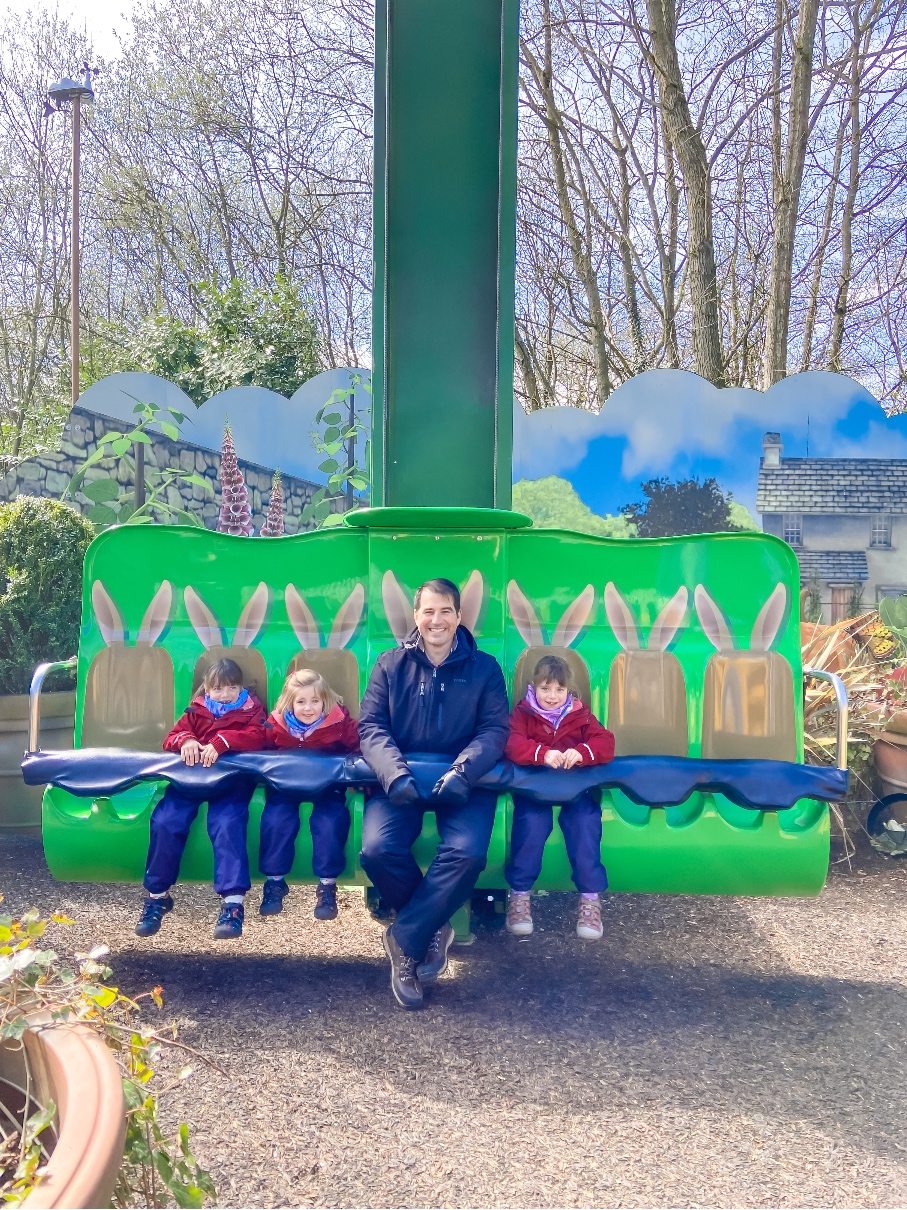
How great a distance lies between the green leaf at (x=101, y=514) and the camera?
7.12 metres

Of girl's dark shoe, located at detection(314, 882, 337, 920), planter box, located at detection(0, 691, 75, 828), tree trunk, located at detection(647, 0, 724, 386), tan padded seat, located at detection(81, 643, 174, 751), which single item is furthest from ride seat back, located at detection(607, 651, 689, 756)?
tree trunk, located at detection(647, 0, 724, 386)

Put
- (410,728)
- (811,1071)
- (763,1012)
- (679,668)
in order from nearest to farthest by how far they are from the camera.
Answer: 1. (811,1071)
2. (763,1012)
3. (410,728)
4. (679,668)

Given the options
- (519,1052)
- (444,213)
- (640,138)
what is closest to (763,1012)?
(519,1052)

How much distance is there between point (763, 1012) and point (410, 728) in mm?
1372

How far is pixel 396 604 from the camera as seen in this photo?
3617mm

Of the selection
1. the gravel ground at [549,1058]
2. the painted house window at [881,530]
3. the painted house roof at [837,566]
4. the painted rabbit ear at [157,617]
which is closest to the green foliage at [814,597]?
the painted house roof at [837,566]

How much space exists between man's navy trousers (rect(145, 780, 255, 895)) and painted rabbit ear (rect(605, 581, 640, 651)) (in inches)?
53.8

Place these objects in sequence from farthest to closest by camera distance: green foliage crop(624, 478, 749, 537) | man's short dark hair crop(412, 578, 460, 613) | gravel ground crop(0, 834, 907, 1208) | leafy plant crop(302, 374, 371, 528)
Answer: green foliage crop(624, 478, 749, 537) < leafy plant crop(302, 374, 371, 528) < man's short dark hair crop(412, 578, 460, 613) < gravel ground crop(0, 834, 907, 1208)

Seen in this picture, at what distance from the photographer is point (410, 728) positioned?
10.9 feet

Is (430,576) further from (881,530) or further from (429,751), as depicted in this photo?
(881,530)

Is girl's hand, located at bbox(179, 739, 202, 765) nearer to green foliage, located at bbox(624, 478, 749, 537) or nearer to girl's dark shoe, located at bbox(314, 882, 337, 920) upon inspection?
girl's dark shoe, located at bbox(314, 882, 337, 920)

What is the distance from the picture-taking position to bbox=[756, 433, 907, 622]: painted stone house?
24.0 ft

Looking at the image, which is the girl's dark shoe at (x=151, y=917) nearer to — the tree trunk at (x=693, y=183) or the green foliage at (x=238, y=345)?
the green foliage at (x=238, y=345)

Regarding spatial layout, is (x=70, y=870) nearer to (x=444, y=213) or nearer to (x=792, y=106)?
(x=444, y=213)
